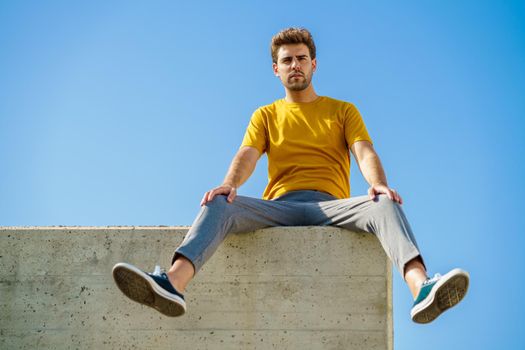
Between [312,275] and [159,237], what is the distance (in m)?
Result: 0.92

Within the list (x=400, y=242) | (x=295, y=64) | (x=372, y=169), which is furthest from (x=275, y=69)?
(x=400, y=242)

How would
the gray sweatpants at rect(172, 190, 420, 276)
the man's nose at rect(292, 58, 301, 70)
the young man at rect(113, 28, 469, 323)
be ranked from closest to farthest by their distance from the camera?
the young man at rect(113, 28, 469, 323) < the gray sweatpants at rect(172, 190, 420, 276) < the man's nose at rect(292, 58, 301, 70)

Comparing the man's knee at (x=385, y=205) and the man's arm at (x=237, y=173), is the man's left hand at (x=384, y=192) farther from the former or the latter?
the man's arm at (x=237, y=173)

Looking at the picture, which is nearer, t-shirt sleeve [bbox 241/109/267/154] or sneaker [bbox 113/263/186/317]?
sneaker [bbox 113/263/186/317]

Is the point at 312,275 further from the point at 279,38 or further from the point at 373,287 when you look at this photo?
the point at 279,38

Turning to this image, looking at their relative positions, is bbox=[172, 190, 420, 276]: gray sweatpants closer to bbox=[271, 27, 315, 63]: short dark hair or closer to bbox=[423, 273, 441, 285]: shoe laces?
bbox=[423, 273, 441, 285]: shoe laces

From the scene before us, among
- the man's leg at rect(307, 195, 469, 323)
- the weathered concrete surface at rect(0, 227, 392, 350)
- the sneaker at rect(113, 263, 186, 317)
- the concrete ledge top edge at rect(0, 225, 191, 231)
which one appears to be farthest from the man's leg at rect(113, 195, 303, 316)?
the concrete ledge top edge at rect(0, 225, 191, 231)

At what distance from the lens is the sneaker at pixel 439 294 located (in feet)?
9.78

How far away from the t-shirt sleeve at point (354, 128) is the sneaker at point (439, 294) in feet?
4.23

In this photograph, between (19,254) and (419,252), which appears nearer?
(419,252)

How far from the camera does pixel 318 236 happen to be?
3.79 metres

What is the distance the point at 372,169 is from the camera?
3.91 m

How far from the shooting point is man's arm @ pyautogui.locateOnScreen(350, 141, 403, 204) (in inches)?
143

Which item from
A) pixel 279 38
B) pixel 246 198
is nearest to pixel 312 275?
pixel 246 198
